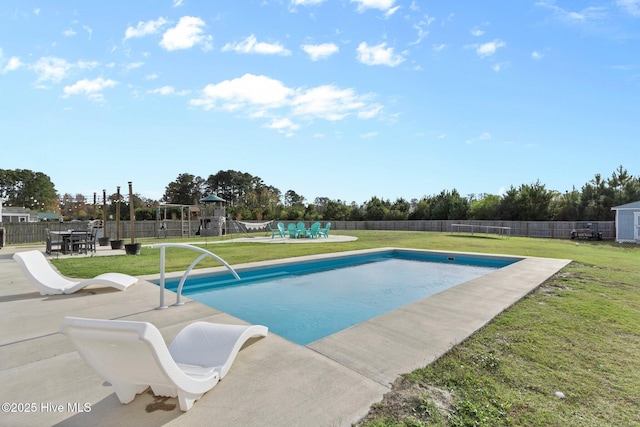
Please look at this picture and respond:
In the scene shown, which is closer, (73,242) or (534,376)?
(534,376)

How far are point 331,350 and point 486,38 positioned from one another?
10334 millimetres

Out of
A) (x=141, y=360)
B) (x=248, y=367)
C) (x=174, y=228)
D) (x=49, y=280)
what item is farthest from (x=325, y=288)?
(x=174, y=228)

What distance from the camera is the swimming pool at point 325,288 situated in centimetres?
477

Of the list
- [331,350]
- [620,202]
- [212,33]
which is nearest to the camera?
[331,350]

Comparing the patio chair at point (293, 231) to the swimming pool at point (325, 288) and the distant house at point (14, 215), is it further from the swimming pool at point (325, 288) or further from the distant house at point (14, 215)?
the distant house at point (14, 215)

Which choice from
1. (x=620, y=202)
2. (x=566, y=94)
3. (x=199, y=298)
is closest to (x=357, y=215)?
(x=620, y=202)

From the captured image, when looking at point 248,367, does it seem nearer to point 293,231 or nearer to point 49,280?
point 49,280

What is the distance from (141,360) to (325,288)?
202 inches

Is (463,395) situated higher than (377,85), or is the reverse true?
(377,85)

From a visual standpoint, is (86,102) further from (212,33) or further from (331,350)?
(331,350)

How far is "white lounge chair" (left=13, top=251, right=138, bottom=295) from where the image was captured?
4.83 metres

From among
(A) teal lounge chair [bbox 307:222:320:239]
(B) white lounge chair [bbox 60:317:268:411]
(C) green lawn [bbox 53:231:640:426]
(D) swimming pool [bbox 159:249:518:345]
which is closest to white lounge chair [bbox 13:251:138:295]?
(D) swimming pool [bbox 159:249:518:345]

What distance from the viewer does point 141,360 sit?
5.86ft

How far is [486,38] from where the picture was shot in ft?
30.9
